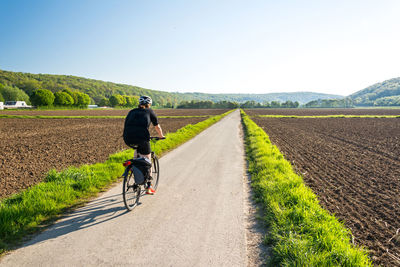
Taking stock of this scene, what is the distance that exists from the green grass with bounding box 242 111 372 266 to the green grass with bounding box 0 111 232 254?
445 centimetres

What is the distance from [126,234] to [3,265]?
5.68ft

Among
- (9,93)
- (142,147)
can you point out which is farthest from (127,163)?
(9,93)

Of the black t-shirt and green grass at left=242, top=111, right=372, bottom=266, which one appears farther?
the black t-shirt

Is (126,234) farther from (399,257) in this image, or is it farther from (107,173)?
(399,257)

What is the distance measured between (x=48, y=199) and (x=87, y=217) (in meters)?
1.27

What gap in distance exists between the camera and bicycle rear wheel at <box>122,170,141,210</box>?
507cm

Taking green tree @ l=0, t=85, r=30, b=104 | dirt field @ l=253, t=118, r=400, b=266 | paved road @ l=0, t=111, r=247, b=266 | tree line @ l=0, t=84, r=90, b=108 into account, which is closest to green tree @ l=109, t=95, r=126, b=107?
tree line @ l=0, t=84, r=90, b=108

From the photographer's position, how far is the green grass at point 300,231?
325cm

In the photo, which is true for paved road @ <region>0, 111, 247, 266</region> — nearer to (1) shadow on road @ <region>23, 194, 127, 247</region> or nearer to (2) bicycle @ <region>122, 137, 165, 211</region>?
(1) shadow on road @ <region>23, 194, 127, 247</region>

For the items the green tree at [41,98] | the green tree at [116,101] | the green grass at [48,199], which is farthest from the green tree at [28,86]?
the green grass at [48,199]

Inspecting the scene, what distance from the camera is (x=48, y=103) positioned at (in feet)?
306

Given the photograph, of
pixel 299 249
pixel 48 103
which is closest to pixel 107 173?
pixel 299 249

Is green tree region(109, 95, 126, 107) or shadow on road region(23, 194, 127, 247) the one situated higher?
green tree region(109, 95, 126, 107)

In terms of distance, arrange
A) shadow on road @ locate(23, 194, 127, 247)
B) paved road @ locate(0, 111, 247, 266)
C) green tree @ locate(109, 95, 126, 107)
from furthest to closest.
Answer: green tree @ locate(109, 95, 126, 107) → shadow on road @ locate(23, 194, 127, 247) → paved road @ locate(0, 111, 247, 266)
